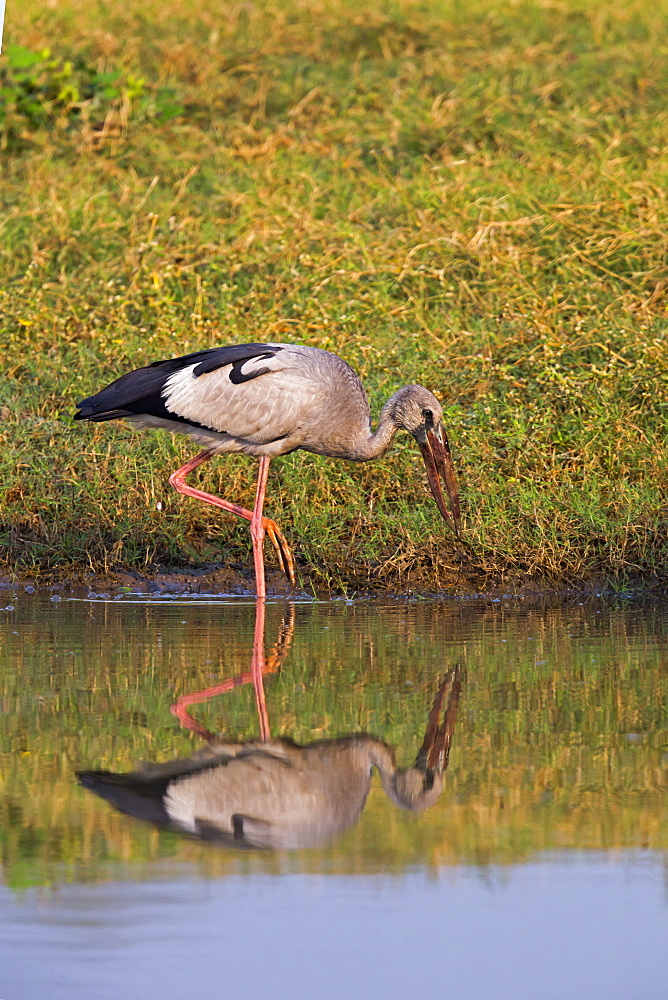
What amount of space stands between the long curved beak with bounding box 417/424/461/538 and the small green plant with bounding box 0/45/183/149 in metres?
6.75

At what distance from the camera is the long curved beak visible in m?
7.44

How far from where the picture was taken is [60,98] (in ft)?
43.9

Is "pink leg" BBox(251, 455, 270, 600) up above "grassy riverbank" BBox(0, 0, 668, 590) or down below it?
below

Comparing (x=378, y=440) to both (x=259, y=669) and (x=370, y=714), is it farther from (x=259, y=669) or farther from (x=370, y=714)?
A: (x=370, y=714)

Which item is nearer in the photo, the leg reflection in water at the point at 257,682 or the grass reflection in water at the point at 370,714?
the grass reflection in water at the point at 370,714

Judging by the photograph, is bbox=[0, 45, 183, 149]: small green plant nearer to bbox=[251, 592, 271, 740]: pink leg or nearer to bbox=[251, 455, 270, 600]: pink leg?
bbox=[251, 455, 270, 600]: pink leg

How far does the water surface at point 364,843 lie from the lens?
296cm

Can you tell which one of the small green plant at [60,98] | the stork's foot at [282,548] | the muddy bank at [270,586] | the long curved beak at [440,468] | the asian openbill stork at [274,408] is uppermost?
the small green plant at [60,98]

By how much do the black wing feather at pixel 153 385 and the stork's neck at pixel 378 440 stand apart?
0.59 m

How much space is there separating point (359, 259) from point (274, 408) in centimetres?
339

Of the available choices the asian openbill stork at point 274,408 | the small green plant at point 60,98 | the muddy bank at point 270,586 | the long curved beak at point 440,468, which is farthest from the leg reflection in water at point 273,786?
the small green plant at point 60,98

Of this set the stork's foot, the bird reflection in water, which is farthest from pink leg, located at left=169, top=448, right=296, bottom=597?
the bird reflection in water

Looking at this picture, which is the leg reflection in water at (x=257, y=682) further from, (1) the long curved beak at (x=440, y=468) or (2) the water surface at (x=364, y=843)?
(1) the long curved beak at (x=440, y=468)

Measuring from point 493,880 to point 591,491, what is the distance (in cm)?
462
